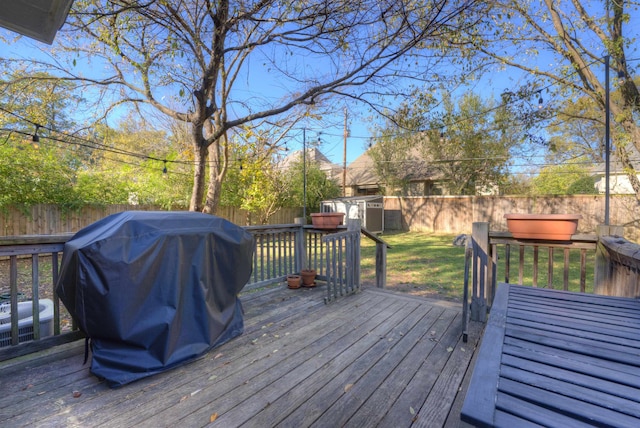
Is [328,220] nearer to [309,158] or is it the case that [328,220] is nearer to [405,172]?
[309,158]

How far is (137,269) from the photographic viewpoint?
1.96 meters

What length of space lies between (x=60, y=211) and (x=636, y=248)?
400 inches

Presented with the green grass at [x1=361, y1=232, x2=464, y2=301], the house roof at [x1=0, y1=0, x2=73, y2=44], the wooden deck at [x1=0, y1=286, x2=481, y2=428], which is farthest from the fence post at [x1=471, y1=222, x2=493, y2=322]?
the house roof at [x1=0, y1=0, x2=73, y2=44]

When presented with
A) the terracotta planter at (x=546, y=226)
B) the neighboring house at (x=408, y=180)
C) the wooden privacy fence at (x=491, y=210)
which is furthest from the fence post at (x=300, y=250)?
the neighboring house at (x=408, y=180)

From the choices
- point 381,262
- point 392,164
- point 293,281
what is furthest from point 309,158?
point 293,281

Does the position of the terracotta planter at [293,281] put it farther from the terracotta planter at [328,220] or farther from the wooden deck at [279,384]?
the wooden deck at [279,384]

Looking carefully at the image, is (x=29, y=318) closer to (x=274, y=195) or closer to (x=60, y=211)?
(x=60, y=211)

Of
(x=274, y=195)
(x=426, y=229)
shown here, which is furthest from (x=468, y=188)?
(x=274, y=195)

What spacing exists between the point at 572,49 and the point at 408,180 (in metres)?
10.8

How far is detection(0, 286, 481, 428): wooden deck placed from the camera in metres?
1.65

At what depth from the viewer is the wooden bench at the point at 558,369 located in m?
0.83

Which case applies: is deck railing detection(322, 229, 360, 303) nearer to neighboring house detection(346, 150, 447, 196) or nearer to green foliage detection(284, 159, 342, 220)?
green foliage detection(284, 159, 342, 220)

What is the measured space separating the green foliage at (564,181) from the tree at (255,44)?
13.0 meters

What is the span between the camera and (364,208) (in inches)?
527
